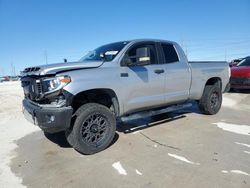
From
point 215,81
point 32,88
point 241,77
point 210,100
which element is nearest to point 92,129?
point 32,88

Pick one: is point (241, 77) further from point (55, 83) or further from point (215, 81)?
point (55, 83)

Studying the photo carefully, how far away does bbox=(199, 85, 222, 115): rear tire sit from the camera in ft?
20.7

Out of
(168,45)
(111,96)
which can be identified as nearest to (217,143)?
(111,96)

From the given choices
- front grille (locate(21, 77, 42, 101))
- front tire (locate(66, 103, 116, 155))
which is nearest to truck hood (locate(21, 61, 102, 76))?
front grille (locate(21, 77, 42, 101))

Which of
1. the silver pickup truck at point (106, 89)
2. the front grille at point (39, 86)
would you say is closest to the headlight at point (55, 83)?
the silver pickup truck at point (106, 89)

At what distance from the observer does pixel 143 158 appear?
375 cm

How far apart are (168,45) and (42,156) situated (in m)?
3.70

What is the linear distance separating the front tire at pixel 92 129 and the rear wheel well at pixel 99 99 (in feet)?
0.69

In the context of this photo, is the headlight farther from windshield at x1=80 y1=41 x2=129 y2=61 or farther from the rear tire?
the rear tire

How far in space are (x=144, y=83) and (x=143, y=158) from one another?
154 centimetres

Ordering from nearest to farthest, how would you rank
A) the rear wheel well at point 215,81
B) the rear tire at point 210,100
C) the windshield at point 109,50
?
the windshield at point 109,50
the rear tire at point 210,100
the rear wheel well at point 215,81

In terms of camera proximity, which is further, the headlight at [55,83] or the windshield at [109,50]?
the windshield at [109,50]

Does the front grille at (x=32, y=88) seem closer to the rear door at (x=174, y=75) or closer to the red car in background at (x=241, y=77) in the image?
the rear door at (x=174, y=75)

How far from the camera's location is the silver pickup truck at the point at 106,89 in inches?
144
